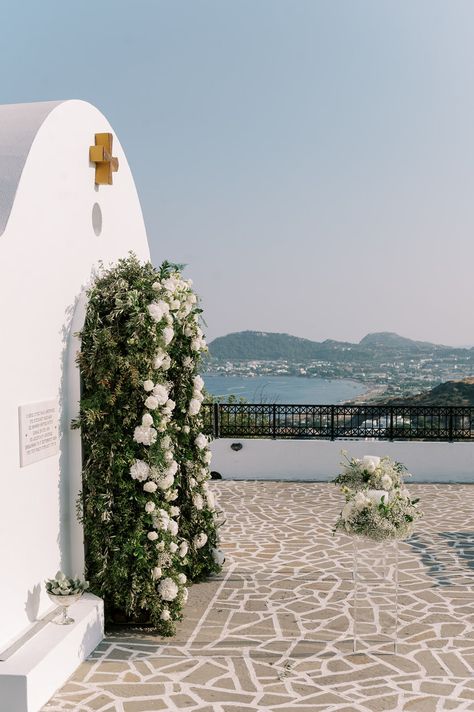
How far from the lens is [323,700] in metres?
5.39

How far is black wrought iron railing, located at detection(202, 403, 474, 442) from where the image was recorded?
50.4ft

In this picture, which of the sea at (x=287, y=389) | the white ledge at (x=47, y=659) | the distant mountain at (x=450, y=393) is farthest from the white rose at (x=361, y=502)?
the distant mountain at (x=450, y=393)

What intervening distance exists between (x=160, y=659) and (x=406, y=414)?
10.5 meters

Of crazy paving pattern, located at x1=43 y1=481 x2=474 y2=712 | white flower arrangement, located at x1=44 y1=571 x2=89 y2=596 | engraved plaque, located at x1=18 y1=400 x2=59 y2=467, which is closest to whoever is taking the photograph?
crazy paving pattern, located at x1=43 y1=481 x2=474 y2=712

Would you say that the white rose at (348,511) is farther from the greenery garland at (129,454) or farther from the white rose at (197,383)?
the white rose at (197,383)

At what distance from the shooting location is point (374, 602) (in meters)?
7.54

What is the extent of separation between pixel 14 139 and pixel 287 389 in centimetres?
1836

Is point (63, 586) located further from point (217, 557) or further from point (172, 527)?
point (217, 557)

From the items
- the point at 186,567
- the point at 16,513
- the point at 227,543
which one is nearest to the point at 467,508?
the point at 227,543

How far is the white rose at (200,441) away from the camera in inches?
323

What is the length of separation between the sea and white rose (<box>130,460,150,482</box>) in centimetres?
902

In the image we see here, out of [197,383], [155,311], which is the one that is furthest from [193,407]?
[155,311]

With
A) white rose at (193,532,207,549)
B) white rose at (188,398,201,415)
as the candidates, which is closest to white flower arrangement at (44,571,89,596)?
white rose at (193,532,207,549)

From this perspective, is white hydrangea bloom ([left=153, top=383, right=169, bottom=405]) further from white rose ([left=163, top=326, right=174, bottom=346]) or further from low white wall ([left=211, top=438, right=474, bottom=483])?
low white wall ([left=211, top=438, right=474, bottom=483])
